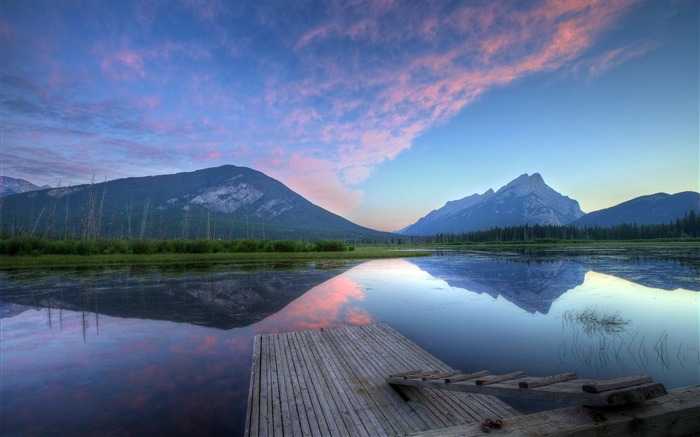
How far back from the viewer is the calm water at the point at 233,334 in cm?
988

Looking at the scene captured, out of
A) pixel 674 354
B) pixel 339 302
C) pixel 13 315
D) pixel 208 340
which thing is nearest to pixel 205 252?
pixel 13 315

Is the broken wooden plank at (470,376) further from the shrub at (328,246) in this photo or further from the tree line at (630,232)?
the tree line at (630,232)

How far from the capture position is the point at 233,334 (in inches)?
669

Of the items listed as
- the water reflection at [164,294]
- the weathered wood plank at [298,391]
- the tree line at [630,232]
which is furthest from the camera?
the tree line at [630,232]

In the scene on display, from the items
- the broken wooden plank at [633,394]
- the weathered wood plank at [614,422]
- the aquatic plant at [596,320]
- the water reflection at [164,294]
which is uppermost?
A: the broken wooden plank at [633,394]

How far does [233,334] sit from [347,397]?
32.9ft

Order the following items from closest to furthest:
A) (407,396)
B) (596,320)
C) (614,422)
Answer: (614,422) → (407,396) → (596,320)

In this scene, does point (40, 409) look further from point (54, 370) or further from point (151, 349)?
point (151, 349)

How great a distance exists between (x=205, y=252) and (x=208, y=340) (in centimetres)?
5900

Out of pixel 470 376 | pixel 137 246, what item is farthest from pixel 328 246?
pixel 470 376

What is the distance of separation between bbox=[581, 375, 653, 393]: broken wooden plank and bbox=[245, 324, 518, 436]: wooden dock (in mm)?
3042

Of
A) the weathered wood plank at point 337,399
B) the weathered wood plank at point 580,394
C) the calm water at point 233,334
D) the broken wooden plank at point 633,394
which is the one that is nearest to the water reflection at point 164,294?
the calm water at point 233,334

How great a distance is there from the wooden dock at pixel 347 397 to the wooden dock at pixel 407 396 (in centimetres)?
3

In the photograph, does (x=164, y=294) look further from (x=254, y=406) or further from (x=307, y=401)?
(x=307, y=401)
